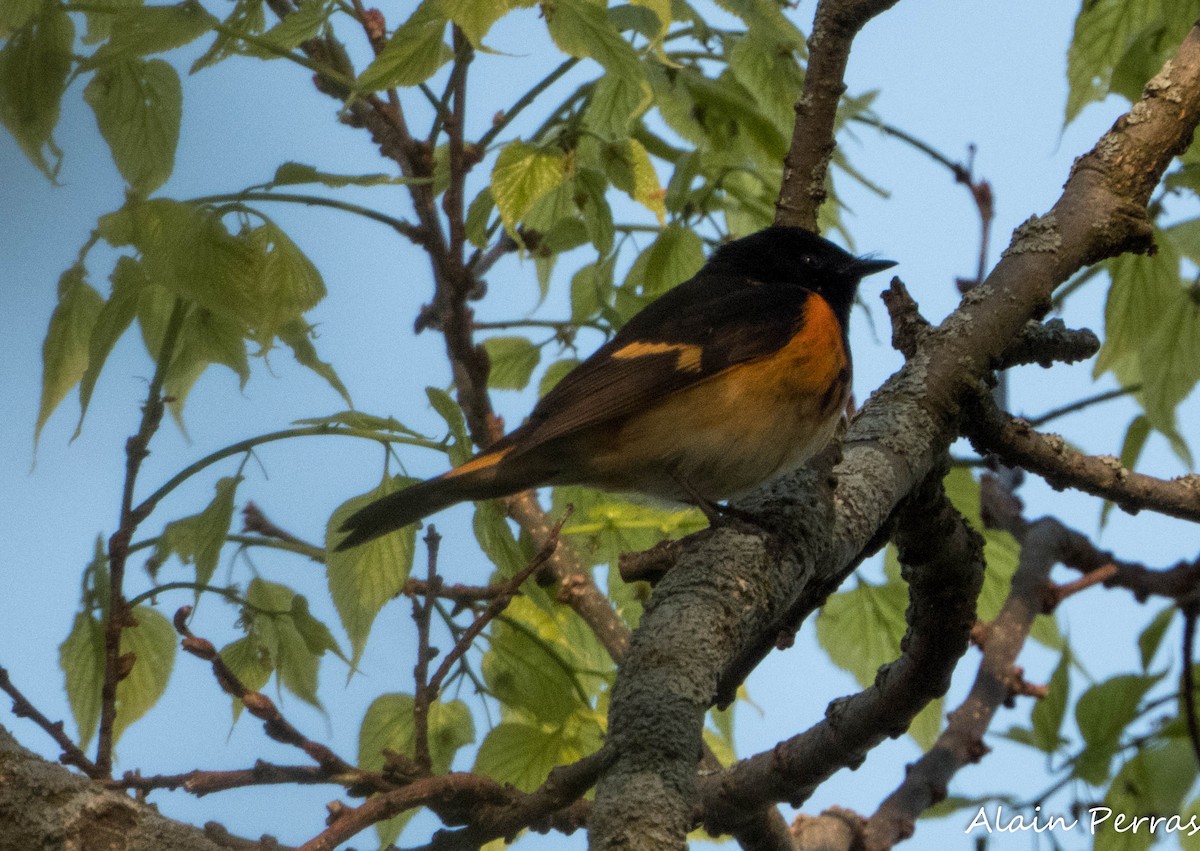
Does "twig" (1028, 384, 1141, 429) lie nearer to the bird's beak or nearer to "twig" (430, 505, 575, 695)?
the bird's beak

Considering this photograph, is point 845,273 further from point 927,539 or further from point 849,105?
point 927,539

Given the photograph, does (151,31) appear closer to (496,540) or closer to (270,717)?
(496,540)

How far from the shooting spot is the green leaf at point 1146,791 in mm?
3197

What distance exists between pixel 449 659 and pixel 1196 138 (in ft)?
8.34

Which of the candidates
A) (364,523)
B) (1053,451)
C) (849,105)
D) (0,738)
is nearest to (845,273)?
(849,105)

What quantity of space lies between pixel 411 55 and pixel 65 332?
1.11 metres

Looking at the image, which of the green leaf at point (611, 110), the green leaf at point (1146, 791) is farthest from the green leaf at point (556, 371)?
the green leaf at point (1146, 791)

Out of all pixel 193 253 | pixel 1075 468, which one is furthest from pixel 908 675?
pixel 193 253

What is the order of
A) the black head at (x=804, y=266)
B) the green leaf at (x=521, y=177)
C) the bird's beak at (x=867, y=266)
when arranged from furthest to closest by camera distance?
the bird's beak at (x=867, y=266)
the black head at (x=804, y=266)
the green leaf at (x=521, y=177)

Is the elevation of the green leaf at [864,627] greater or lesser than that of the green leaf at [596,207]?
lesser

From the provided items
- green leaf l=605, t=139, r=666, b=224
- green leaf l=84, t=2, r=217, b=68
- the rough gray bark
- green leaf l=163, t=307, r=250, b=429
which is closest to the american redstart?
green leaf l=605, t=139, r=666, b=224

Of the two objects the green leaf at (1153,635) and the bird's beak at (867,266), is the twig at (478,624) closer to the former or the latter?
the green leaf at (1153,635)

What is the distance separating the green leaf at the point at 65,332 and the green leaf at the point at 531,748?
1.33 meters

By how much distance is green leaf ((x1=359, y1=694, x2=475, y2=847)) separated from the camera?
2898 mm
